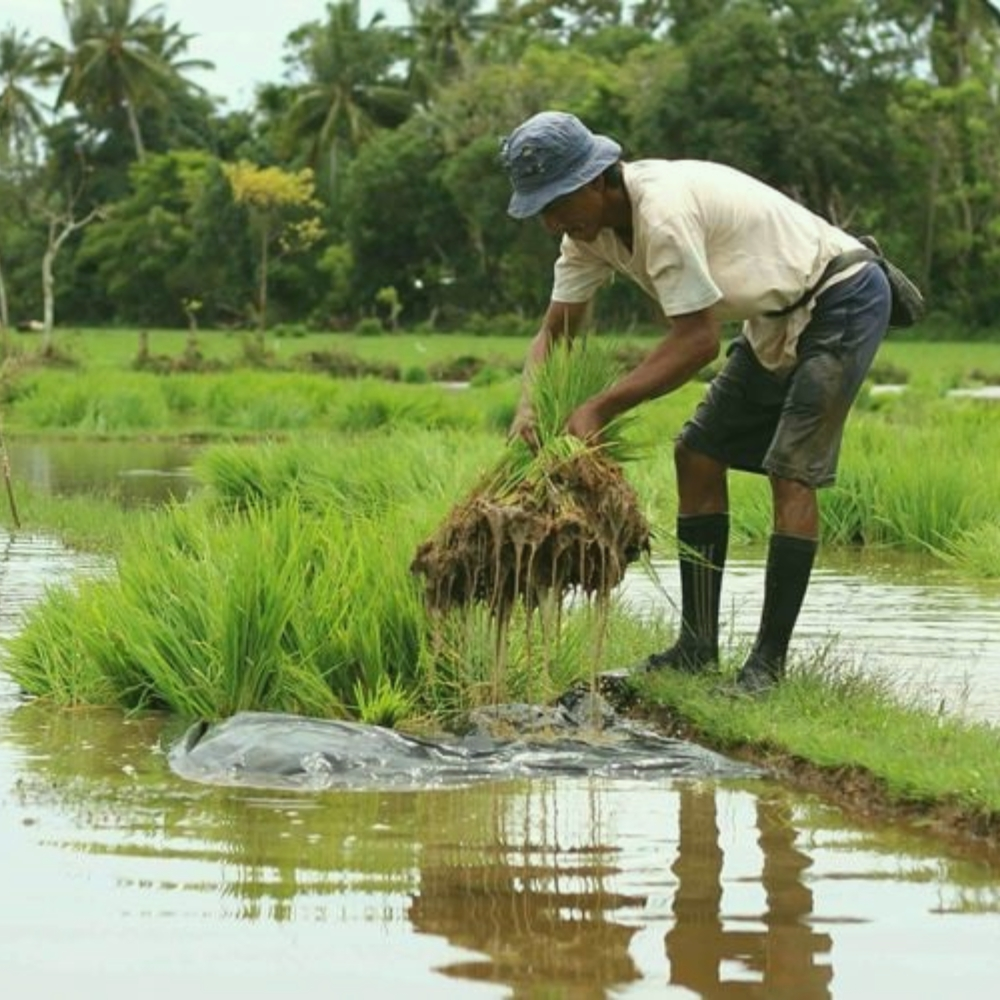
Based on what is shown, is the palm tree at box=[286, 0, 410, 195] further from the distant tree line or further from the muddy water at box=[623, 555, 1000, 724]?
the muddy water at box=[623, 555, 1000, 724]

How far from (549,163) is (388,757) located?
157 cm

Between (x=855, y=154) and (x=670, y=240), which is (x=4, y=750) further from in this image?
(x=855, y=154)

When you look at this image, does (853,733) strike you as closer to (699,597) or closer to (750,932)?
(699,597)

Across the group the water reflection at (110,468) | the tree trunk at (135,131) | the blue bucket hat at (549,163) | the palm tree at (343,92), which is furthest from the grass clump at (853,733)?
the tree trunk at (135,131)

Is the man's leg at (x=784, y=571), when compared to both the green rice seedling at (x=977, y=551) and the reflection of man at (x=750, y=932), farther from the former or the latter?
the green rice seedling at (x=977, y=551)

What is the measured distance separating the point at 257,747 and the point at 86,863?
104 centimetres

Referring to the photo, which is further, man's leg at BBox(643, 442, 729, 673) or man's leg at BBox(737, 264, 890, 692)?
man's leg at BBox(643, 442, 729, 673)

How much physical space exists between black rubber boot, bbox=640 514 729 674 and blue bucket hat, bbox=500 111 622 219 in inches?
46.1

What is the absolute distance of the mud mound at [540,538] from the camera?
6008 mm

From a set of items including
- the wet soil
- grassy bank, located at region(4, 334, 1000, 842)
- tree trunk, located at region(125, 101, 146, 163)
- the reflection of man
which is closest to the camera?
the reflection of man

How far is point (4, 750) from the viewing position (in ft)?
20.1

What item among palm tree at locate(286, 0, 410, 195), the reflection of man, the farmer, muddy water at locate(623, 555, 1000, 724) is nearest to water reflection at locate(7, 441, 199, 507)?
muddy water at locate(623, 555, 1000, 724)

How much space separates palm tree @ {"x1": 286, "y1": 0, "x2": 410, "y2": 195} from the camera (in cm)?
6975

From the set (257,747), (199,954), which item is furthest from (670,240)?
(199,954)
